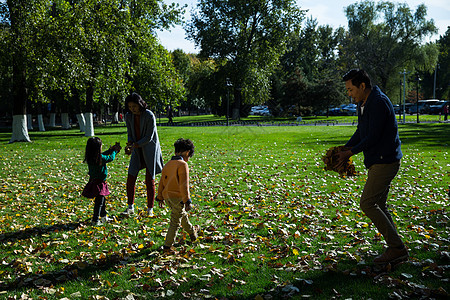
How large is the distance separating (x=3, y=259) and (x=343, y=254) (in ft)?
14.8

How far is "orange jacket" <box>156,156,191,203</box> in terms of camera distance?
16.1ft

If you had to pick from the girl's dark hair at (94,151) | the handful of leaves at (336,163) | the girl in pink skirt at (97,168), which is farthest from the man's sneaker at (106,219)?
the handful of leaves at (336,163)

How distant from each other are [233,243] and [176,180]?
4.30ft

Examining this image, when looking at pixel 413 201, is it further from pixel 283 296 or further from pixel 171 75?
pixel 171 75

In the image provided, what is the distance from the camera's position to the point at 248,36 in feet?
150

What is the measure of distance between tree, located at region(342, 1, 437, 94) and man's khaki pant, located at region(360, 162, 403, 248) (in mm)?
52334

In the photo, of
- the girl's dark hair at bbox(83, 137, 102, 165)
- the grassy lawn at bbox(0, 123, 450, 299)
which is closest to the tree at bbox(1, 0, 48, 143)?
the grassy lawn at bbox(0, 123, 450, 299)

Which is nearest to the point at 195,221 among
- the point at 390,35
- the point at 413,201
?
the point at 413,201

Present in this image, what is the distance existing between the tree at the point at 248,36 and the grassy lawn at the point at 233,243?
34.2 m

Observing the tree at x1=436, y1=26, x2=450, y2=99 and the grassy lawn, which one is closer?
the grassy lawn

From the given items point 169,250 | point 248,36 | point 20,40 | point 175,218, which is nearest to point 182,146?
point 175,218

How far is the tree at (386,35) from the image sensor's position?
163 feet

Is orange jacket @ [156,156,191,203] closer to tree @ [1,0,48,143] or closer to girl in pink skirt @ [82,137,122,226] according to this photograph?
girl in pink skirt @ [82,137,122,226]

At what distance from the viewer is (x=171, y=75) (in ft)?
115
